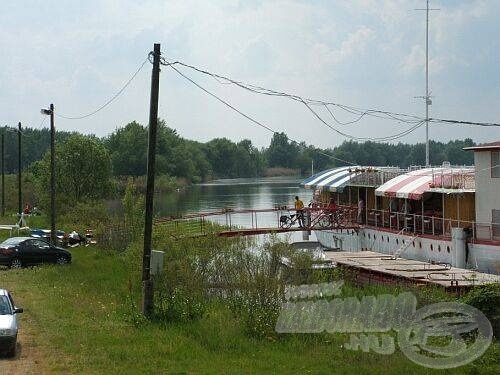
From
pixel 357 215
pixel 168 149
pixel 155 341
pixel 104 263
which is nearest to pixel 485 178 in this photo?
pixel 357 215

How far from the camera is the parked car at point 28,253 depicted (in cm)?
3192

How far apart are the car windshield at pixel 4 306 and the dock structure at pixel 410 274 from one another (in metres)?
15.7

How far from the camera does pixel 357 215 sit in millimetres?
48562

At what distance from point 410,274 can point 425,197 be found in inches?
520

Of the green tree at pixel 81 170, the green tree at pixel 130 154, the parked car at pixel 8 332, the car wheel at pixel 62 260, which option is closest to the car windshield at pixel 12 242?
the car wheel at pixel 62 260

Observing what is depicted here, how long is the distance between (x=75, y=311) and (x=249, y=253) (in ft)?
16.4

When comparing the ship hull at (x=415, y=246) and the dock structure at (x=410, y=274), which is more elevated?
the ship hull at (x=415, y=246)

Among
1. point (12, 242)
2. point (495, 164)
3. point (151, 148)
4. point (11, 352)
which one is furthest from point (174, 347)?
point (495, 164)

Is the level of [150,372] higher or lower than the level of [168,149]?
lower

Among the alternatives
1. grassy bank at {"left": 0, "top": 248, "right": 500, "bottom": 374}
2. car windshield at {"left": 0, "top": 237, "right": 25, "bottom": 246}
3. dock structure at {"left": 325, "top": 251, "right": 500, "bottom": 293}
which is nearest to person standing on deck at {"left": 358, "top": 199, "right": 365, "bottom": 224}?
dock structure at {"left": 325, "top": 251, "right": 500, "bottom": 293}

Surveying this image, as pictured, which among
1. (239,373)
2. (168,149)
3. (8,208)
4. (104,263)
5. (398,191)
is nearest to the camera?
(239,373)

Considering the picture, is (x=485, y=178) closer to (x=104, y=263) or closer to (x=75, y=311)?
(x=104, y=263)

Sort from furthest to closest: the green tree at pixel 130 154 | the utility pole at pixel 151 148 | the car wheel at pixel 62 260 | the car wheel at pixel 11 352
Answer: the green tree at pixel 130 154, the car wheel at pixel 62 260, the utility pole at pixel 151 148, the car wheel at pixel 11 352

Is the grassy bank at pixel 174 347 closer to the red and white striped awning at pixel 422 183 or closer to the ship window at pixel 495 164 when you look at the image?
the ship window at pixel 495 164
